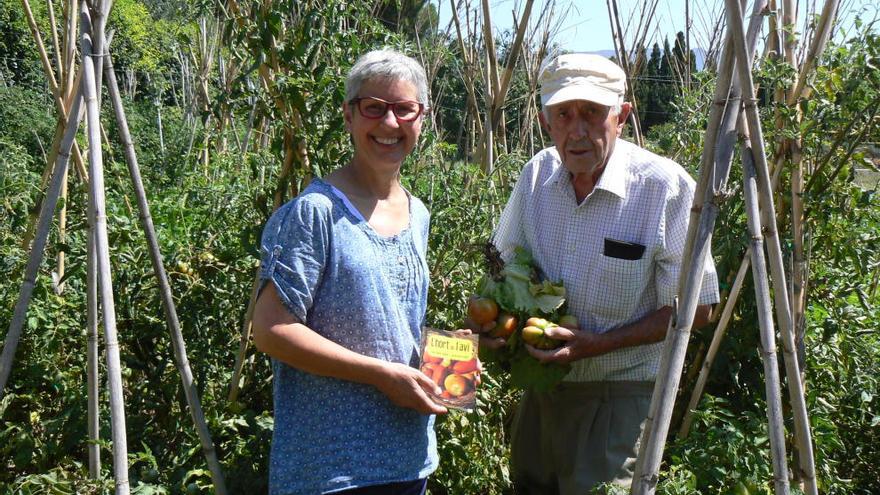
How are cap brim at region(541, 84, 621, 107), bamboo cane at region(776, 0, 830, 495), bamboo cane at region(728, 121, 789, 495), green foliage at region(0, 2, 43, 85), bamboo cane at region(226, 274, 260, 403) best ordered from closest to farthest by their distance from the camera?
bamboo cane at region(728, 121, 789, 495)
bamboo cane at region(776, 0, 830, 495)
cap brim at region(541, 84, 621, 107)
bamboo cane at region(226, 274, 260, 403)
green foliage at region(0, 2, 43, 85)

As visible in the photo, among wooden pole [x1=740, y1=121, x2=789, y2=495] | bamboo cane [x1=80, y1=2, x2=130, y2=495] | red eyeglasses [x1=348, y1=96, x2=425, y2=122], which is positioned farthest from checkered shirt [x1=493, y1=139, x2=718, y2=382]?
bamboo cane [x1=80, y1=2, x2=130, y2=495]

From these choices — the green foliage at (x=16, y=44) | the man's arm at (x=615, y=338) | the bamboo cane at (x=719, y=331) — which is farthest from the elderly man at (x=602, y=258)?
the green foliage at (x=16, y=44)

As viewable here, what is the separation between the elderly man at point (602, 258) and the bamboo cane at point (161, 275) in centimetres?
87

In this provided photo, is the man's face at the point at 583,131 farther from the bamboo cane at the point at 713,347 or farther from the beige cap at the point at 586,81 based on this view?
the bamboo cane at the point at 713,347

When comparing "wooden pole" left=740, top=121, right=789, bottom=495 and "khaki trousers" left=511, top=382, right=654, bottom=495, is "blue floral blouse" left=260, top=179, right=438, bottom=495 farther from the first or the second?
"wooden pole" left=740, top=121, right=789, bottom=495

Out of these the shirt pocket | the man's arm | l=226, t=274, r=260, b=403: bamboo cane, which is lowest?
l=226, t=274, r=260, b=403: bamboo cane

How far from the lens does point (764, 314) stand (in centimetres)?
194

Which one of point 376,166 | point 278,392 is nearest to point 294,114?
point 376,166

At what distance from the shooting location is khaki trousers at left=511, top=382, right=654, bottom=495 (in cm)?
240

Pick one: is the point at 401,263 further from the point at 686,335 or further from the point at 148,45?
the point at 148,45

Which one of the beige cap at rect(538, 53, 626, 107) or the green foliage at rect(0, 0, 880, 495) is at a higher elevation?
the beige cap at rect(538, 53, 626, 107)

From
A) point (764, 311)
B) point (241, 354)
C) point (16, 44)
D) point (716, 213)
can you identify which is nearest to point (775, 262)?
point (764, 311)

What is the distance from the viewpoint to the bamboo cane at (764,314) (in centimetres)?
190

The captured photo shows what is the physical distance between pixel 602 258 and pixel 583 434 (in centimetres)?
51
